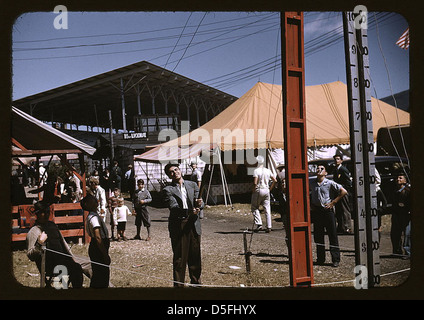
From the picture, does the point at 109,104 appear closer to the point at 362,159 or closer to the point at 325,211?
the point at 325,211

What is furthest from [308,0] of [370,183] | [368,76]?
[370,183]

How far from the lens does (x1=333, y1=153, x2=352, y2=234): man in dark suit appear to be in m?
7.49

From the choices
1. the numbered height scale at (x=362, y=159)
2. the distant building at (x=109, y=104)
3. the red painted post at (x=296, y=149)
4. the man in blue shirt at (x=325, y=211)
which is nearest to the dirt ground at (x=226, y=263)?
the man in blue shirt at (x=325, y=211)

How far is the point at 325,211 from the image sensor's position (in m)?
5.90

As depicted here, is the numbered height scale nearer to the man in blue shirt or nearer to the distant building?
the man in blue shirt

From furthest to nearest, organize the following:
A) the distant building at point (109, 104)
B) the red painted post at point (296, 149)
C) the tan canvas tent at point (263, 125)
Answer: the distant building at point (109, 104)
the tan canvas tent at point (263, 125)
the red painted post at point (296, 149)

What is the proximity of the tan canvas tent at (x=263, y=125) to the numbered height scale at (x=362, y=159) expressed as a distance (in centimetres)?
806

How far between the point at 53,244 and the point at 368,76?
4277 mm

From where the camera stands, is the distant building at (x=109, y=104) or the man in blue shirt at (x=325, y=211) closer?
the man in blue shirt at (x=325, y=211)

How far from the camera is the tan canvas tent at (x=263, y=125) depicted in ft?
39.9

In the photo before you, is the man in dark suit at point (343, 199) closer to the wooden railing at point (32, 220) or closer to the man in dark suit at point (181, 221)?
the man in dark suit at point (181, 221)

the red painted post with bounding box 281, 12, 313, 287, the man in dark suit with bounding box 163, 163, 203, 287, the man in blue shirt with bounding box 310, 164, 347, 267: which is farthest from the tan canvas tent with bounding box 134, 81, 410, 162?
the red painted post with bounding box 281, 12, 313, 287

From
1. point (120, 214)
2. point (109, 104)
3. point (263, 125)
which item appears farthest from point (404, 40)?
point (109, 104)

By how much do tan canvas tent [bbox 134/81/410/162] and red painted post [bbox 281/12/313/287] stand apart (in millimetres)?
7887
